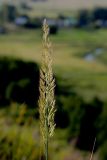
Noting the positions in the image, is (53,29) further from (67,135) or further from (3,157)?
(3,157)

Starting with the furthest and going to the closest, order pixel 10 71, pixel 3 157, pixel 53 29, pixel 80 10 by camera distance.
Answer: pixel 80 10, pixel 53 29, pixel 10 71, pixel 3 157

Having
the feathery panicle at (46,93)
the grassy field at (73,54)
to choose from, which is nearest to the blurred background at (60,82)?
the grassy field at (73,54)

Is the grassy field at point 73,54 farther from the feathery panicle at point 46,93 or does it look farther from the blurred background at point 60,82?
the feathery panicle at point 46,93

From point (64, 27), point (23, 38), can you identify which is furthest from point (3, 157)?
point (64, 27)

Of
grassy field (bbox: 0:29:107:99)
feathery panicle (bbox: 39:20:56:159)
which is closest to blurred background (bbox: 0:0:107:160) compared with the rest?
A: grassy field (bbox: 0:29:107:99)

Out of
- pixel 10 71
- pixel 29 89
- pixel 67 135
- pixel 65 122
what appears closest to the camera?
pixel 67 135

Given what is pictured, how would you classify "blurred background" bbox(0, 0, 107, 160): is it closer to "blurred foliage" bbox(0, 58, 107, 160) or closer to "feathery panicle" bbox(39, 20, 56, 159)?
"blurred foliage" bbox(0, 58, 107, 160)

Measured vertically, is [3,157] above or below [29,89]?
above

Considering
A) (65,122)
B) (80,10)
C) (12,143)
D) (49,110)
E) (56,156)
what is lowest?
(80,10)

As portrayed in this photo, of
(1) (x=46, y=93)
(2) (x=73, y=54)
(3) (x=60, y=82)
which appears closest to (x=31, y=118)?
(1) (x=46, y=93)
